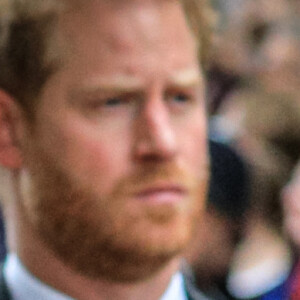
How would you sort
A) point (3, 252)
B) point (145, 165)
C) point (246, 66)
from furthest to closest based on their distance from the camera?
point (246, 66) → point (3, 252) → point (145, 165)

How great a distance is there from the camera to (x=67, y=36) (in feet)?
2.02

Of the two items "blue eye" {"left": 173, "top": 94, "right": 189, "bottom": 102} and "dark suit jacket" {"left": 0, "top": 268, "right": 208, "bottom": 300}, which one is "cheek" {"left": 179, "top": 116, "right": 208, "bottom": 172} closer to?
"blue eye" {"left": 173, "top": 94, "right": 189, "bottom": 102}

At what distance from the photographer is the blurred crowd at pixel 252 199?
929mm

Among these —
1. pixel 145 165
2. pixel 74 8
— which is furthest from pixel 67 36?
pixel 145 165

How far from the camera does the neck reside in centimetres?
64

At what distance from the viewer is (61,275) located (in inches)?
25.2

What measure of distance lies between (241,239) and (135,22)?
50cm

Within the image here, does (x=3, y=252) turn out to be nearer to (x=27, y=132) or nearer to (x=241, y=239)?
(x=27, y=132)

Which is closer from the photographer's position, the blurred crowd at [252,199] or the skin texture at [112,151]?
the skin texture at [112,151]

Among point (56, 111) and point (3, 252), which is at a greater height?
point (56, 111)

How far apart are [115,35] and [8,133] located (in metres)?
0.14

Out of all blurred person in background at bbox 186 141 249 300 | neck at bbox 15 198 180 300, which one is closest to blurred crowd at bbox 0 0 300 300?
blurred person in background at bbox 186 141 249 300

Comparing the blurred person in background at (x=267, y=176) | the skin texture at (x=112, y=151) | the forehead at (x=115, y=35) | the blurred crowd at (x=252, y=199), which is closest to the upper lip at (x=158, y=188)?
the skin texture at (x=112, y=151)

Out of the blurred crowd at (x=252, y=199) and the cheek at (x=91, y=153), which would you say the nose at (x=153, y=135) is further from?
the blurred crowd at (x=252, y=199)
